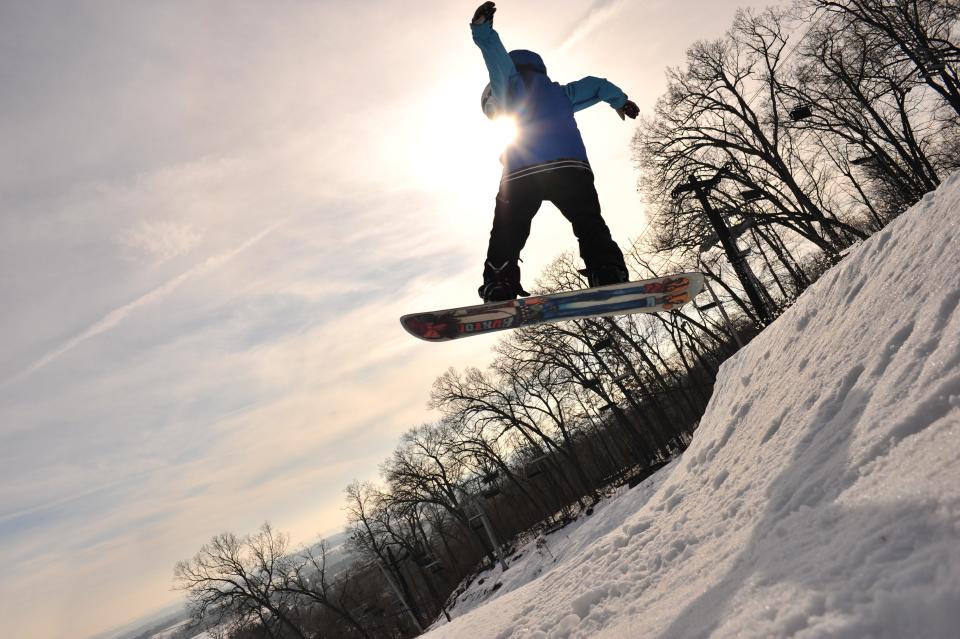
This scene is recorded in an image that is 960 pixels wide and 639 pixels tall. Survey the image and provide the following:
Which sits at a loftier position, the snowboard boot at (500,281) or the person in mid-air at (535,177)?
the person in mid-air at (535,177)

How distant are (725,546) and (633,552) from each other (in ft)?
3.88

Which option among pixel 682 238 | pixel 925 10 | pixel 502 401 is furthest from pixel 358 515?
pixel 925 10

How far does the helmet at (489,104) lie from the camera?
11.1ft

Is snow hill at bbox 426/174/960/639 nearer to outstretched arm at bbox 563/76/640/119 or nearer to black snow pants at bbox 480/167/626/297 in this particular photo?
black snow pants at bbox 480/167/626/297

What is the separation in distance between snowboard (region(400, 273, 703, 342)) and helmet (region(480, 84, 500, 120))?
1.62m

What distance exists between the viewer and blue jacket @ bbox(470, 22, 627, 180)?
131 inches

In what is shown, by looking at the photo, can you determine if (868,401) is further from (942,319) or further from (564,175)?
(564,175)

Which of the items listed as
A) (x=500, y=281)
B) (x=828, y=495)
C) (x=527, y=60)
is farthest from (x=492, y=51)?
(x=828, y=495)

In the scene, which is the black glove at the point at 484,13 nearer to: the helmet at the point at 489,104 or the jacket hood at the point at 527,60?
the helmet at the point at 489,104

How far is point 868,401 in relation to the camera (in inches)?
83.7

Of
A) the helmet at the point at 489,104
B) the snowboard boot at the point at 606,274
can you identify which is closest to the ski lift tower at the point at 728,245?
the snowboard boot at the point at 606,274

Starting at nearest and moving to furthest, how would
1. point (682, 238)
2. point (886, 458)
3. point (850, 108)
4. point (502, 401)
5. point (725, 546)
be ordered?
1. point (886, 458)
2. point (725, 546)
3. point (682, 238)
4. point (850, 108)
5. point (502, 401)

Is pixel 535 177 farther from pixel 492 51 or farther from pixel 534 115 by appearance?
pixel 492 51

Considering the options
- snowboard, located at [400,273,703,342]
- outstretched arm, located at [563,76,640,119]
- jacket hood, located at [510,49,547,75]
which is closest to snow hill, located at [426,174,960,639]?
snowboard, located at [400,273,703,342]
